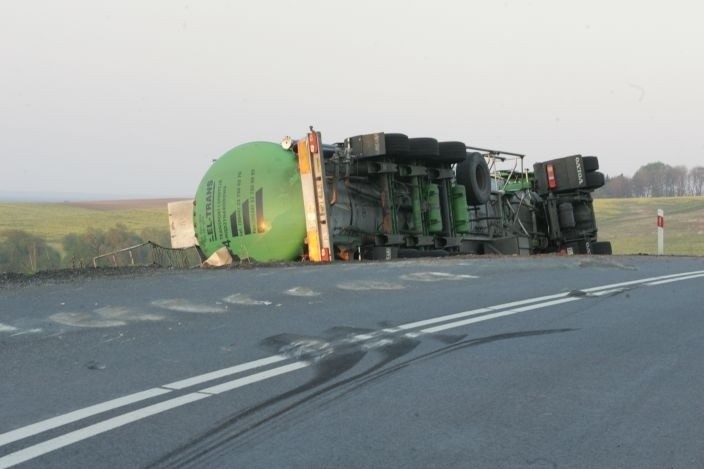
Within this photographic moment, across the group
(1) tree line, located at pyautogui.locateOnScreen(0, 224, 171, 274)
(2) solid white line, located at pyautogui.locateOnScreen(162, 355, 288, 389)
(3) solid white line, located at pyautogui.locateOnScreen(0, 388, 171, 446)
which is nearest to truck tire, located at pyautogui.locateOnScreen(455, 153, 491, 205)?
(1) tree line, located at pyautogui.locateOnScreen(0, 224, 171, 274)

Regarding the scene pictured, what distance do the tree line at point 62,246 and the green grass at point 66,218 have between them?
0.96 meters

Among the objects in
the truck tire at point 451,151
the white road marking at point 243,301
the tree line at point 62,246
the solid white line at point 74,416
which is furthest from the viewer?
the tree line at point 62,246

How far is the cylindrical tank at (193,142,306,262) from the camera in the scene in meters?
11.8

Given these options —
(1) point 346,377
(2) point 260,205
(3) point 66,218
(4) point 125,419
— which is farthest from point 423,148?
(3) point 66,218

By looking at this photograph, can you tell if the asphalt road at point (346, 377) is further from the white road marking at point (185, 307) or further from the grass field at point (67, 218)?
the grass field at point (67, 218)

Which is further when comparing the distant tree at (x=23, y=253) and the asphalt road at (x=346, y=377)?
the distant tree at (x=23, y=253)

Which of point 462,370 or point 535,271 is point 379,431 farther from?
point 535,271

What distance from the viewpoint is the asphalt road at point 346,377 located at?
3406mm

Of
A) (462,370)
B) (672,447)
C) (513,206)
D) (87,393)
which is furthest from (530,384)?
(513,206)

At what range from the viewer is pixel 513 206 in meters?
18.1

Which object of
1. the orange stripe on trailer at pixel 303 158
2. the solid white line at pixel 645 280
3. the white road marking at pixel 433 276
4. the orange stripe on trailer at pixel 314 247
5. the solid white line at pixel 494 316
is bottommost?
the solid white line at pixel 645 280

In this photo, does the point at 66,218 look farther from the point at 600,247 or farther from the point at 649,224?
the point at 649,224

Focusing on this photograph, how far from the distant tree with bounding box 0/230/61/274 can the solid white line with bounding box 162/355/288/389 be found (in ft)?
38.0

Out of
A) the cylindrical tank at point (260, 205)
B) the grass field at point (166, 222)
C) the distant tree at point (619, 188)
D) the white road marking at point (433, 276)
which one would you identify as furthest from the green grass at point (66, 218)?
the distant tree at point (619, 188)
